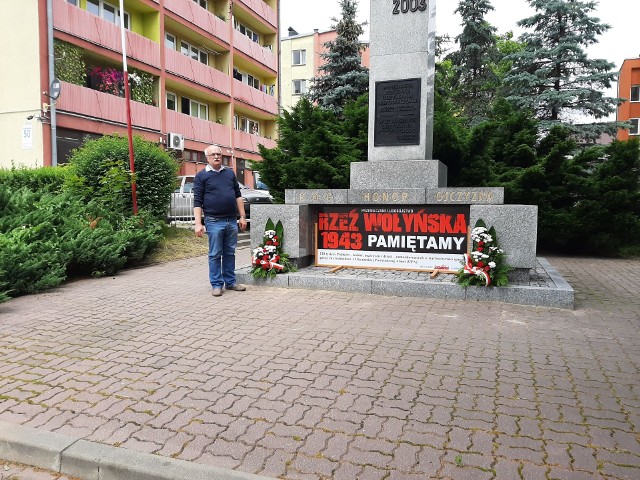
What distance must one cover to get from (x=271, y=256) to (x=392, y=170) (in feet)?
8.04

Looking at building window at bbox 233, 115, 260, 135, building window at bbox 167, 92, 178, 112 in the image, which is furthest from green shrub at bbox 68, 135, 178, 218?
building window at bbox 233, 115, 260, 135

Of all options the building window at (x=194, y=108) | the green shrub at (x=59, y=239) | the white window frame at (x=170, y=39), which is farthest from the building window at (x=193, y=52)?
the green shrub at (x=59, y=239)

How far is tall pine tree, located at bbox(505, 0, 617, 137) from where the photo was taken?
18672mm

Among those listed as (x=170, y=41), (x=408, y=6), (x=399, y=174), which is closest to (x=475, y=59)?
(x=170, y=41)

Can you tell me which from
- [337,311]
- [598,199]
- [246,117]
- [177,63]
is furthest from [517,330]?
[246,117]

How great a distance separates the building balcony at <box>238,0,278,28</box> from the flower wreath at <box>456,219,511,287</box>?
98.0ft

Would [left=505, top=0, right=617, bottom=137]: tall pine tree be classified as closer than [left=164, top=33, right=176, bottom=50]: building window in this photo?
Yes

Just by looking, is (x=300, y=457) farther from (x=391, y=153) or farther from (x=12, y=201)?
(x=12, y=201)

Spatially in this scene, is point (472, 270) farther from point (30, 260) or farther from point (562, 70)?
point (562, 70)

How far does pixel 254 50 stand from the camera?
3397 cm

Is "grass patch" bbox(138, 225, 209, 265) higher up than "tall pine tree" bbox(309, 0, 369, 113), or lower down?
lower down

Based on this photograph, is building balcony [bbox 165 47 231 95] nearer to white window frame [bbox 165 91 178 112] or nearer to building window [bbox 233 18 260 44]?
white window frame [bbox 165 91 178 112]

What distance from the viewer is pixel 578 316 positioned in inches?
231

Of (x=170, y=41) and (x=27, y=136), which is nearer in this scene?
(x=27, y=136)
